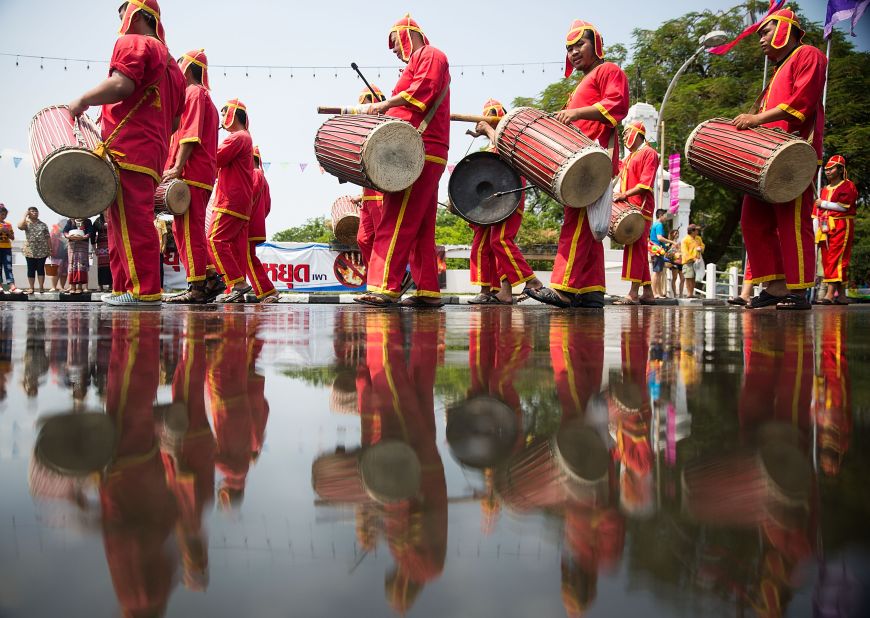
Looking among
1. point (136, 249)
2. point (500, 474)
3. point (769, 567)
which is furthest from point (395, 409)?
point (136, 249)

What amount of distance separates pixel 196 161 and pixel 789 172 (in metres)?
4.60

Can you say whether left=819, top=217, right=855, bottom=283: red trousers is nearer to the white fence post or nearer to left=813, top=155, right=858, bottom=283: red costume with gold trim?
left=813, top=155, right=858, bottom=283: red costume with gold trim

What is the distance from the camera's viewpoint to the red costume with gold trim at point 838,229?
1041 centimetres

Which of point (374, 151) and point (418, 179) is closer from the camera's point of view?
point (374, 151)

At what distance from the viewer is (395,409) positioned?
1246mm

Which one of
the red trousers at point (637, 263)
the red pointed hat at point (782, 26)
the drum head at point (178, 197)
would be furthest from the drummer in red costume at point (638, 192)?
the drum head at point (178, 197)

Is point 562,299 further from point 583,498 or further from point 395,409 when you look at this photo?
point 583,498

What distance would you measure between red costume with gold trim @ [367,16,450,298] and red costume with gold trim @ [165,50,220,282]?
74.3 inches

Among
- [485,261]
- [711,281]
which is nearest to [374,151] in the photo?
[485,261]

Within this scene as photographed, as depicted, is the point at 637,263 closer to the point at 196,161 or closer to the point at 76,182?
the point at 196,161

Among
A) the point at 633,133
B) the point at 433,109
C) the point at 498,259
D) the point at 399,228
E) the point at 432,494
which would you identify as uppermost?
the point at 633,133

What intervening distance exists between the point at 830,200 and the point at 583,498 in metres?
11.1

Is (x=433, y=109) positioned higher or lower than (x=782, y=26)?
lower

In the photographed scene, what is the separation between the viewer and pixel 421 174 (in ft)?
18.1
